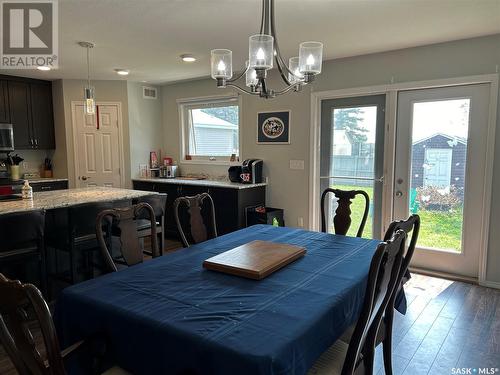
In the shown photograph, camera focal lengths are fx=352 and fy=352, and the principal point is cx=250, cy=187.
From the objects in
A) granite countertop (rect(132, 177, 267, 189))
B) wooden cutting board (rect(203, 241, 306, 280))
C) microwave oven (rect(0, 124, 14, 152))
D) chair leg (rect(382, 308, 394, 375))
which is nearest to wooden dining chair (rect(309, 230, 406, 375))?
chair leg (rect(382, 308, 394, 375))

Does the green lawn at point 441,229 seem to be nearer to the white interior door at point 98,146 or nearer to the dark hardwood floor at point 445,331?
the dark hardwood floor at point 445,331

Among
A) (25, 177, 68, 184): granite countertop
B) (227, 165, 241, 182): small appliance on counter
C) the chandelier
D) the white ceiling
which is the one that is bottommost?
(25, 177, 68, 184): granite countertop

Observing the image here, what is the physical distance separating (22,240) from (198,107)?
141 inches

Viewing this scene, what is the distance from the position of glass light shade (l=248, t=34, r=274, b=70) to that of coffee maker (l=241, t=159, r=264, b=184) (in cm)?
289

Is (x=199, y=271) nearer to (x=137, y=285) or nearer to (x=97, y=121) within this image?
(x=137, y=285)

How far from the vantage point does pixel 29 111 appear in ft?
17.3

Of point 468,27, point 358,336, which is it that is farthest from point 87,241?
point 468,27

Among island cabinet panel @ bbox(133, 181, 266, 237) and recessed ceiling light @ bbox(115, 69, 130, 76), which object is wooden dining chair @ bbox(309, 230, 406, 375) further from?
recessed ceiling light @ bbox(115, 69, 130, 76)

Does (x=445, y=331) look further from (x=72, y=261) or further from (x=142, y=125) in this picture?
(x=142, y=125)

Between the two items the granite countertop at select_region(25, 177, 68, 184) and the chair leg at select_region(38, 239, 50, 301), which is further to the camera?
the granite countertop at select_region(25, 177, 68, 184)

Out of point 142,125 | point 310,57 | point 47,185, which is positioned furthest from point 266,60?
point 47,185

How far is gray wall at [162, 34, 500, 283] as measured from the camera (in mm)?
3361

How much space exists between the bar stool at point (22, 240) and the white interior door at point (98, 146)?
2.75 m

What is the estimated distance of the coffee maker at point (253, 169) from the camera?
4727mm
